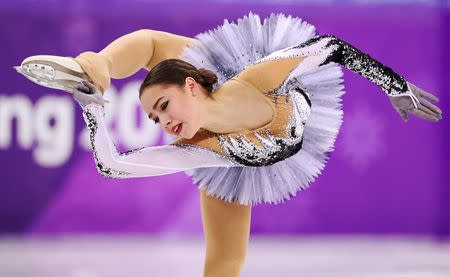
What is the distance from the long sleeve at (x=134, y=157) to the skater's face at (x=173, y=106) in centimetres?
12

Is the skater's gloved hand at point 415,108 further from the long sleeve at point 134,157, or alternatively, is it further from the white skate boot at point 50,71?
the white skate boot at point 50,71

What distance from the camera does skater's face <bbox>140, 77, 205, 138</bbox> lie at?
2496 millimetres

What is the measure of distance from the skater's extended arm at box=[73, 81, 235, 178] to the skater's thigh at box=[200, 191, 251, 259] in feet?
0.69

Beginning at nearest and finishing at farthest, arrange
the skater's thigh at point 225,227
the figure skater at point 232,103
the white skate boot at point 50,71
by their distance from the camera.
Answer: the white skate boot at point 50,71 < the figure skater at point 232,103 < the skater's thigh at point 225,227

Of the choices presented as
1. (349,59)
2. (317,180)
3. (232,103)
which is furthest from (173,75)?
(317,180)

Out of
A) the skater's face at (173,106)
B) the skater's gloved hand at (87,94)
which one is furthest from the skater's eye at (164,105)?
the skater's gloved hand at (87,94)

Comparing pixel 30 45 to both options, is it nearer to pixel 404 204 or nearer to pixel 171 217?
pixel 171 217

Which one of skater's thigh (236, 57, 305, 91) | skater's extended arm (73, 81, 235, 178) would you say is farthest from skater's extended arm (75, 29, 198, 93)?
Answer: skater's thigh (236, 57, 305, 91)

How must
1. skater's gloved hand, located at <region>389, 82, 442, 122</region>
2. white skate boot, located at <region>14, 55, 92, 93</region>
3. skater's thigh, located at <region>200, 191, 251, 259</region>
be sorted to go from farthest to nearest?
skater's thigh, located at <region>200, 191, 251, 259</region> < skater's gloved hand, located at <region>389, 82, 442, 122</region> < white skate boot, located at <region>14, 55, 92, 93</region>

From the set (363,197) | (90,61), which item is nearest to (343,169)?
(363,197)

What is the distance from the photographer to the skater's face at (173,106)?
2496 mm

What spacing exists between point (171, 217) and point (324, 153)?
2.49 meters

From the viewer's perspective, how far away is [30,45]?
17.8ft

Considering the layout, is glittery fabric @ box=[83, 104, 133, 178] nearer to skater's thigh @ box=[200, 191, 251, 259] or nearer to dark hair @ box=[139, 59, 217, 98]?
dark hair @ box=[139, 59, 217, 98]
